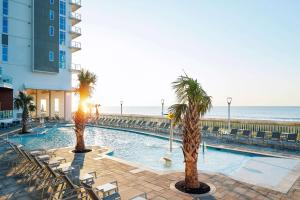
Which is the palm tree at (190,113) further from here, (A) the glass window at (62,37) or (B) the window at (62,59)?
(A) the glass window at (62,37)

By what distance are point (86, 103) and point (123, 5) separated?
22.9ft

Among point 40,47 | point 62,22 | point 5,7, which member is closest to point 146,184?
point 40,47

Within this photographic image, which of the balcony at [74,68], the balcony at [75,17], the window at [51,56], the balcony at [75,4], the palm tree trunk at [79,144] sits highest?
the balcony at [75,4]

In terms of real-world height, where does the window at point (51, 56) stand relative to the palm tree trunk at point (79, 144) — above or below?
above

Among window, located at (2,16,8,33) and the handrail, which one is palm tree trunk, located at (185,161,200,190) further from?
the handrail

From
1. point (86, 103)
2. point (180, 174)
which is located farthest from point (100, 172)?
point (86, 103)

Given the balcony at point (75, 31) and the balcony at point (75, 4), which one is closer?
the balcony at point (75, 31)

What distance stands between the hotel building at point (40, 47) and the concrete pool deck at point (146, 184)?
20449 millimetres

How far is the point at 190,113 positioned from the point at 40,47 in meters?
28.9

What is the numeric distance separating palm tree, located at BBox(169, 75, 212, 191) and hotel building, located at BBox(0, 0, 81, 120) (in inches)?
943

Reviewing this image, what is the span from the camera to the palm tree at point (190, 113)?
6340 millimetres

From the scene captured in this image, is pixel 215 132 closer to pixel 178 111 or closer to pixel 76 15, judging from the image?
pixel 178 111

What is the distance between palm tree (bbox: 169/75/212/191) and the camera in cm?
634

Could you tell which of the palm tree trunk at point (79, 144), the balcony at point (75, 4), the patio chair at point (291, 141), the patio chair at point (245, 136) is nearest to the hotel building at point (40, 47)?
the balcony at point (75, 4)
